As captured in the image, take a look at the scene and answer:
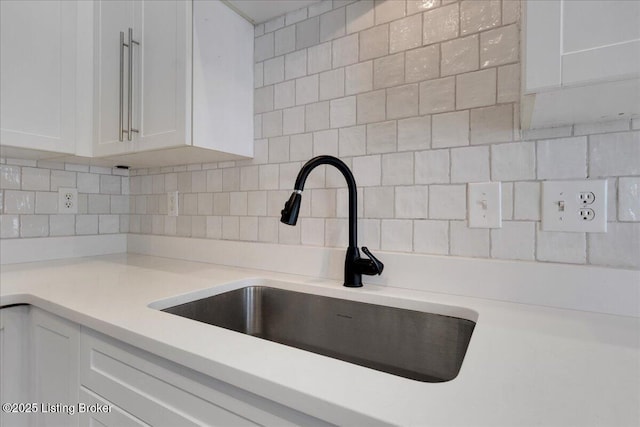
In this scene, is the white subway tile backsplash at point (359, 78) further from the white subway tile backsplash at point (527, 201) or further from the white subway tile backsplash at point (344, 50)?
the white subway tile backsplash at point (527, 201)

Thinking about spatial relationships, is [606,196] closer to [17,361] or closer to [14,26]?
[17,361]

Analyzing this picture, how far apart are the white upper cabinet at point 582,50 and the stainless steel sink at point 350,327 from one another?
0.53 meters

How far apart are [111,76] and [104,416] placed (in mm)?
1206

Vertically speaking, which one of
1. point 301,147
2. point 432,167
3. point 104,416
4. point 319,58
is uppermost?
point 319,58

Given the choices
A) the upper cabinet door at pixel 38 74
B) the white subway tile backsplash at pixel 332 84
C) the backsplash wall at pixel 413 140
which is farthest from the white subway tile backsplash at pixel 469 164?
the upper cabinet door at pixel 38 74

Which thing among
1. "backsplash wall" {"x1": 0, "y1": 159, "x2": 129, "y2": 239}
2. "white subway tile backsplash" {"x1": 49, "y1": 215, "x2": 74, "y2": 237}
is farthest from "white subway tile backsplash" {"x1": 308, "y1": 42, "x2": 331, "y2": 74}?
"white subway tile backsplash" {"x1": 49, "y1": 215, "x2": 74, "y2": 237}

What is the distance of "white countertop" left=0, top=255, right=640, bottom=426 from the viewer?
1.23 feet

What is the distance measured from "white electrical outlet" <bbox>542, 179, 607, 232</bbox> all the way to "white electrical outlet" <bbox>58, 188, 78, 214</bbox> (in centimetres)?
191

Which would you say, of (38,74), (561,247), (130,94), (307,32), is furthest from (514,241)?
(38,74)

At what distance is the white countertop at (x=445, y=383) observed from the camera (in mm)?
374

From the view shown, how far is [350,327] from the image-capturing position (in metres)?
0.91

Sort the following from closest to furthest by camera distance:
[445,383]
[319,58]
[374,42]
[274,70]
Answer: [445,383], [374,42], [319,58], [274,70]

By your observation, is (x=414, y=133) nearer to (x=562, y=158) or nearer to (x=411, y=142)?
(x=411, y=142)

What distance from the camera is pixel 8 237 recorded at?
135 centimetres
